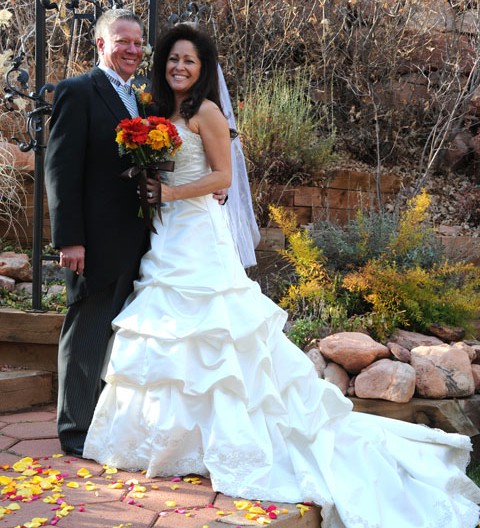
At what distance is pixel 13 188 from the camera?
591cm

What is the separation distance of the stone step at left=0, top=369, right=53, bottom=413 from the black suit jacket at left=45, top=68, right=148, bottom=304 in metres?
1.11

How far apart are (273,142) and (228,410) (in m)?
4.10

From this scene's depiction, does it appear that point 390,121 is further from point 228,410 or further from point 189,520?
point 189,520

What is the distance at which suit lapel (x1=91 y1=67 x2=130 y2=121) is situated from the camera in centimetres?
351

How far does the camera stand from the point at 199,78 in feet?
11.7

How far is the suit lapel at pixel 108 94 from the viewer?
351cm

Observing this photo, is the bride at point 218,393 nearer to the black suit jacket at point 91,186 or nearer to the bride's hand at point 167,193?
the bride's hand at point 167,193

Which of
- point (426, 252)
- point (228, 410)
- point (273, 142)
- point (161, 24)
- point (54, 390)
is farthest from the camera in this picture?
point (161, 24)

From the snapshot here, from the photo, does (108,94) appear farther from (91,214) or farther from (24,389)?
(24,389)

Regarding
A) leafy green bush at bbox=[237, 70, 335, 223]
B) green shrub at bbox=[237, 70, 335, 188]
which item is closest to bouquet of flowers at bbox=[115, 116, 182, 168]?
leafy green bush at bbox=[237, 70, 335, 223]

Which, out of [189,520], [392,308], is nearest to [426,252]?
[392,308]

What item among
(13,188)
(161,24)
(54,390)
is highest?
(161,24)

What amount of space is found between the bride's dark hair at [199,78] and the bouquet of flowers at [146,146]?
0.71 feet

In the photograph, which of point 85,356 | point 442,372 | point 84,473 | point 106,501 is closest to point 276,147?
point 442,372
